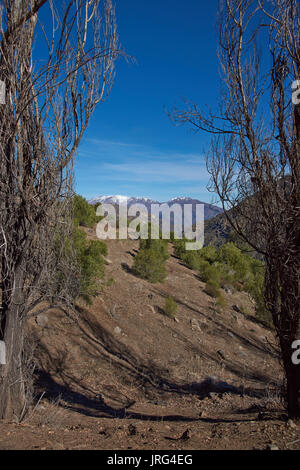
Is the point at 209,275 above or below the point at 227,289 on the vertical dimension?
above

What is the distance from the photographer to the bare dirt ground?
3459 millimetres

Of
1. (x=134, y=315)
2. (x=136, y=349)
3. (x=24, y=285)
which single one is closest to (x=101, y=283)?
(x=134, y=315)

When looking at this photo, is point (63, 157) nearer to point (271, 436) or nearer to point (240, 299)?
point (271, 436)

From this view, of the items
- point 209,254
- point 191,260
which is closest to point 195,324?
point 191,260

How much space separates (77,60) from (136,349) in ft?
24.1

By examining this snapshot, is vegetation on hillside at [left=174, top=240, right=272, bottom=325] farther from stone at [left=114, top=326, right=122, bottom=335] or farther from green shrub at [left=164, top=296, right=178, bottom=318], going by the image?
stone at [left=114, top=326, right=122, bottom=335]

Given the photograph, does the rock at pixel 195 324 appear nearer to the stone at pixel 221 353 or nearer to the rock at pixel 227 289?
the stone at pixel 221 353

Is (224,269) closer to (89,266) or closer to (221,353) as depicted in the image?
(221,353)

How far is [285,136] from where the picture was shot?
12.8ft

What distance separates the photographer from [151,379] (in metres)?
7.90

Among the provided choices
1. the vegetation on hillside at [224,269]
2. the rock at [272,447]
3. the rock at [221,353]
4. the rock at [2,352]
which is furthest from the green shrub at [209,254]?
the rock at [272,447]

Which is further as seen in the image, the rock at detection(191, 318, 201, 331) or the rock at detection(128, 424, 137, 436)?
the rock at detection(191, 318, 201, 331)

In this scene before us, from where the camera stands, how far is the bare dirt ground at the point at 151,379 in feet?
11.3

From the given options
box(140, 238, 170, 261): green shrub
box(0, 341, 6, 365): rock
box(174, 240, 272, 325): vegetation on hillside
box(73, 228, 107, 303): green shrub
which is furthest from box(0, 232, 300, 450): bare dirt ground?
box(140, 238, 170, 261): green shrub
